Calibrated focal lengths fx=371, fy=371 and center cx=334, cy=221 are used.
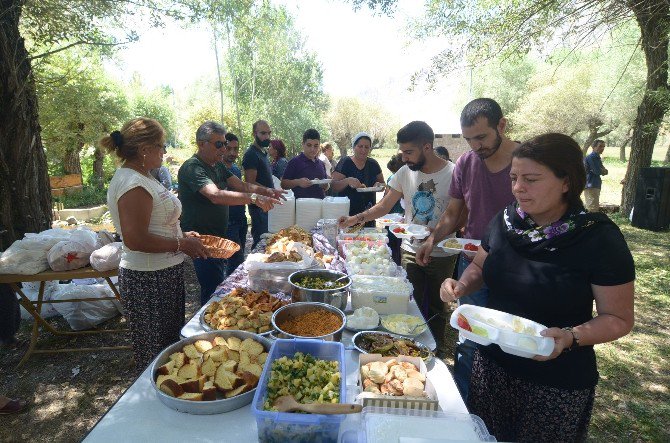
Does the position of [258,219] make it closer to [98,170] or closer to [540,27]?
[540,27]

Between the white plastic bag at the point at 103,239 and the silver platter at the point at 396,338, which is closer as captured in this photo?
the silver platter at the point at 396,338

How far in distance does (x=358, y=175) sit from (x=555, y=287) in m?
3.58

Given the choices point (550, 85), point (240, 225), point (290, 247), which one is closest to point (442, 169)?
point (290, 247)

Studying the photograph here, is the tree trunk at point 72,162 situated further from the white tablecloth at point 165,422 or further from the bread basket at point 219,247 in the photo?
the white tablecloth at point 165,422

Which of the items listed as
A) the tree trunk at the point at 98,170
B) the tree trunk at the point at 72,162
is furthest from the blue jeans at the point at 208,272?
the tree trunk at the point at 98,170

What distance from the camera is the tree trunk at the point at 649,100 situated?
6852 millimetres

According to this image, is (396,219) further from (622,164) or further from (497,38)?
(622,164)

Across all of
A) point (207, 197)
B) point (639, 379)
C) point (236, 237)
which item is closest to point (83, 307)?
point (236, 237)

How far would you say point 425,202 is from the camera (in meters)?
3.09

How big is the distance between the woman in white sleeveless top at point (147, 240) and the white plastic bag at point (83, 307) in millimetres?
2054

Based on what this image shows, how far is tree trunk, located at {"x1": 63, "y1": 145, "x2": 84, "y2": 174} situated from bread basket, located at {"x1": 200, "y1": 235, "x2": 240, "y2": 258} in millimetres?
13985

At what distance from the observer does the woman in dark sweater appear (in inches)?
52.1

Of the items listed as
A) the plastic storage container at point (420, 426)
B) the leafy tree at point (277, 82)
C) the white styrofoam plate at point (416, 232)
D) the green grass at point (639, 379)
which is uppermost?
the leafy tree at point (277, 82)

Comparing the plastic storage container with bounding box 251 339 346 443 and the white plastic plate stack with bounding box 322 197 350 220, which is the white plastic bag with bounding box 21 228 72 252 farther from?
the plastic storage container with bounding box 251 339 346 443
